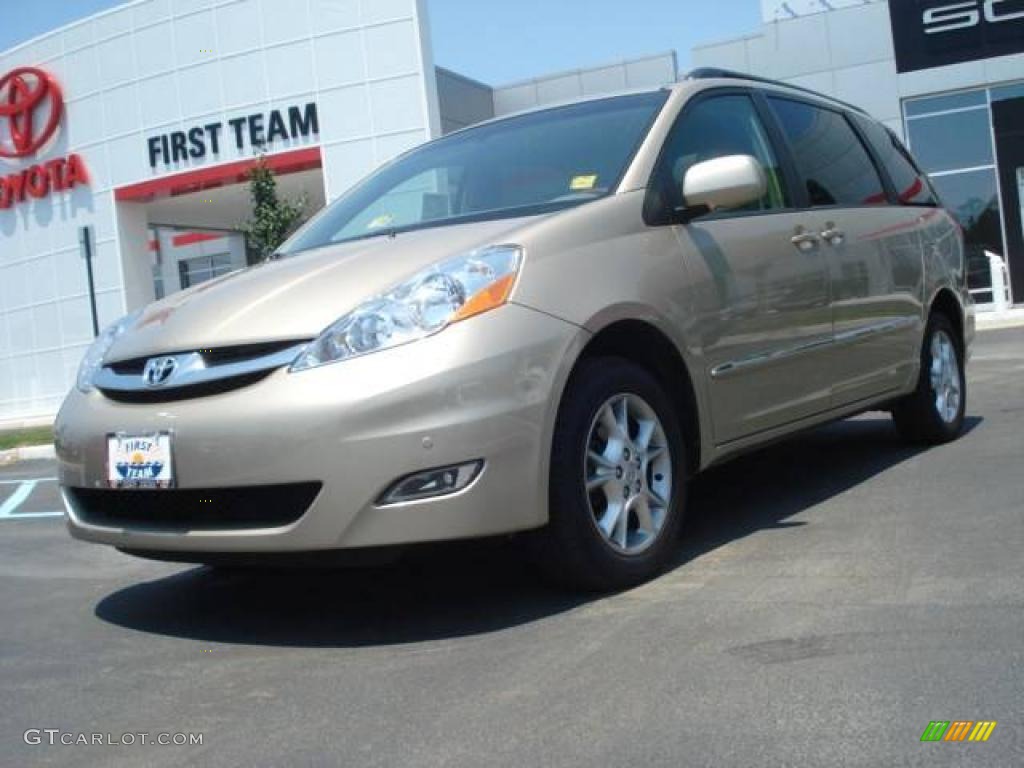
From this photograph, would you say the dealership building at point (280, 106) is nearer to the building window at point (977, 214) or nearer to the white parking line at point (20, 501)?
the building window at point (977, 214)

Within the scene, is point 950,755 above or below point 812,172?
below

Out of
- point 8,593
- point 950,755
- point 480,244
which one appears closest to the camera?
point 950,755

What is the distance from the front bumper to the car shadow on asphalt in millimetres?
201

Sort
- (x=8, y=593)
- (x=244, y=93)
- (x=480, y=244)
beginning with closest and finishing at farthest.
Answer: (x=480, y=244), (x=8, y=593), (x=244, y=93)

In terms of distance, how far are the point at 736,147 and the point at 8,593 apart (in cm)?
357

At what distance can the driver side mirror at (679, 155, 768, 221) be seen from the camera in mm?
3963

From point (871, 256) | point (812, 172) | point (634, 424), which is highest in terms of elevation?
point (812, 172)

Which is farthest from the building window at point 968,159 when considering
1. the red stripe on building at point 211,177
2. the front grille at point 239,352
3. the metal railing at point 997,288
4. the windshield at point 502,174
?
the front grille at point 239,352

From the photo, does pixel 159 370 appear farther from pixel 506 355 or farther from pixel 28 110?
pixel 28 110

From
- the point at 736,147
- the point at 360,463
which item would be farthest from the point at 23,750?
the point at 736,147

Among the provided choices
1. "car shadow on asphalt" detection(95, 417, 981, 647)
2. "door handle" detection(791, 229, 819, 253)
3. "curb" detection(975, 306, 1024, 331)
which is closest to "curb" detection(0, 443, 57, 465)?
"car shadow on asphalt" detection(95, 417, 981, 647)

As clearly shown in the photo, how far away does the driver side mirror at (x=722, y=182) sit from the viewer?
3963 millimetres

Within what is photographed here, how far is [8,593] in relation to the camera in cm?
462

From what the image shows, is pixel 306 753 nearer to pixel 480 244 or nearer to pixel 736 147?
pixel 480 244
